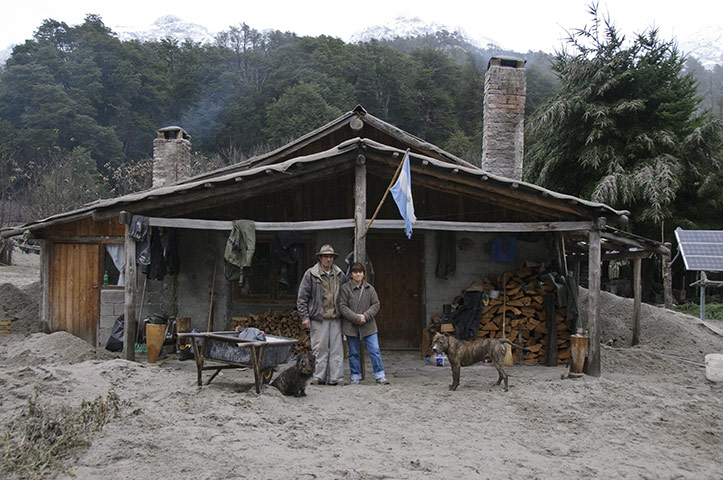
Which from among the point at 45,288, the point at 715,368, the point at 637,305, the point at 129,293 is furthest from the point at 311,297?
the point at 637,305

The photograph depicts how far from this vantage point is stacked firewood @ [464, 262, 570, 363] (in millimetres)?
9805

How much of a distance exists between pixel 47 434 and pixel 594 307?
7.01m

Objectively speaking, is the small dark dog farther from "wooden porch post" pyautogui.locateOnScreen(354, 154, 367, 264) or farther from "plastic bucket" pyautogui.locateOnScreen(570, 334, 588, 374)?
"plastic bucket" pyautogui.locateOnScreen(570, 334, 588, 374)

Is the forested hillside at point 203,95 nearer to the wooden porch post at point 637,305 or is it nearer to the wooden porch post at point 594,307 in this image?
the wooden porch post at point 637,305

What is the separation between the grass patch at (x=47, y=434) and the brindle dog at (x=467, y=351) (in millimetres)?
3950

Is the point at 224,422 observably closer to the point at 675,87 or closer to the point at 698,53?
the point at 675,87

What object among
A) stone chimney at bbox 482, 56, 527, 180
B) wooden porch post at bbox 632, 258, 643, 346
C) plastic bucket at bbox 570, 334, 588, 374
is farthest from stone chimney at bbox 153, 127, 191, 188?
wooden porch post at bbox 632, 258, 643, 346

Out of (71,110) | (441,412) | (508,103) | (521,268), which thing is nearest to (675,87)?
(508,103)

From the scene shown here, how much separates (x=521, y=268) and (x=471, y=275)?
2.98ft

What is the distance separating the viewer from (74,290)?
11875 millimetres

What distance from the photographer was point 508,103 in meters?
12.1

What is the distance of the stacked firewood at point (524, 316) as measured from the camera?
980 centimetres

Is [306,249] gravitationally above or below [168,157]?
below

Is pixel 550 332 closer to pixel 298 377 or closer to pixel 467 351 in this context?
pixel 467 351
